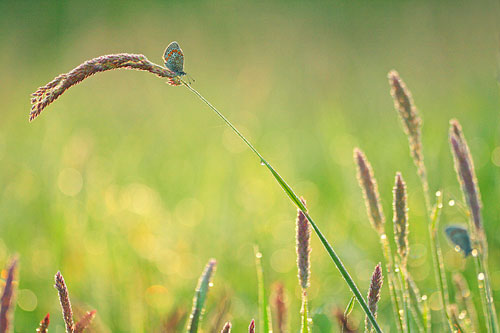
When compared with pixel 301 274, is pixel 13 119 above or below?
above

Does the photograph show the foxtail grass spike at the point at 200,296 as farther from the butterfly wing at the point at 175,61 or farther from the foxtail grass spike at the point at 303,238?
the butterfly wing at the point at 175,61

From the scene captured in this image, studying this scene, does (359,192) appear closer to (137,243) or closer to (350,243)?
(350,243)

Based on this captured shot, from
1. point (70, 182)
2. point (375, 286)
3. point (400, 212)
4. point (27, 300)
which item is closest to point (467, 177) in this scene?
point (400, 212)

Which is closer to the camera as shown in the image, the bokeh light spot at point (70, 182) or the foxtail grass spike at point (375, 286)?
the foxtail grass spike at point (375, 286)

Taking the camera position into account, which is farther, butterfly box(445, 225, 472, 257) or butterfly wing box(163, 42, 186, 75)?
butterfly box(445, 225, 472, 257)

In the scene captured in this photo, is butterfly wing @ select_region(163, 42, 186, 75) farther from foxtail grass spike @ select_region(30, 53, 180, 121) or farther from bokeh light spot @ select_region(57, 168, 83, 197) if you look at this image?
bokeh light spot @ select_region(57, 168, 83, 197)

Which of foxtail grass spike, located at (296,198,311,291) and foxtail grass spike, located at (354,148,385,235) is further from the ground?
foxtail grass spike, located at (354,148,385,235)

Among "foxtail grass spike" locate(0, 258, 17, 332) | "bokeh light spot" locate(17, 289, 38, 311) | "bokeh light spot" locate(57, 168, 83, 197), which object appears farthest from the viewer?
"bokeh light spot" locate(57, 168, 83, 197)

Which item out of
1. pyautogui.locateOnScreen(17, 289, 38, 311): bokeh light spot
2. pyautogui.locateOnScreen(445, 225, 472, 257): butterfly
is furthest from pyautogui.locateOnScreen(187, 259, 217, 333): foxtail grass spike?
pyautogui.locateOnScreen(17, 289, 38, 311): bokeh light spot

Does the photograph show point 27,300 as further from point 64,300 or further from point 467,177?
point 467,177

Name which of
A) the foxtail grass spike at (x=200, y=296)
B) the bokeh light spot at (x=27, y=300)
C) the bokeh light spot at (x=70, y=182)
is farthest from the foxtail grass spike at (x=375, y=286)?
the bokeh light spot at (x=70, y=182)

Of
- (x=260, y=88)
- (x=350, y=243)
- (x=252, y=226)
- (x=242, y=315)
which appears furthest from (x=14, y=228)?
(x=260, y=88)
